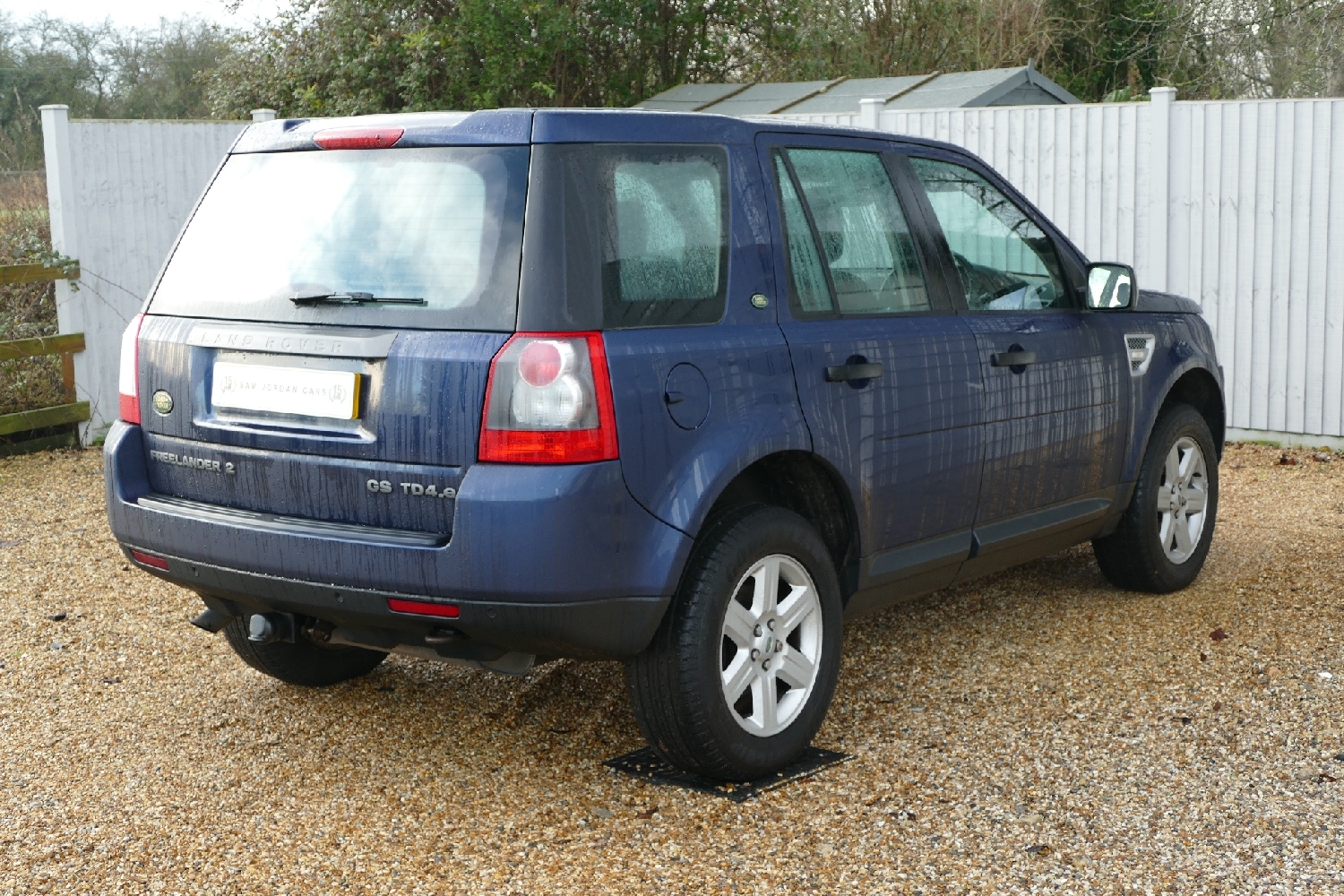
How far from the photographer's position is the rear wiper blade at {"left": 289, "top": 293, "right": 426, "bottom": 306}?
361 centimetres

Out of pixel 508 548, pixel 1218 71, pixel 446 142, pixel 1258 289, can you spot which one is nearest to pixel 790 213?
pixel 446 142

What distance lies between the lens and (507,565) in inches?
134

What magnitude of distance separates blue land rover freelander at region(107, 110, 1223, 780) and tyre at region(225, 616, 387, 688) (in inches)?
0.7

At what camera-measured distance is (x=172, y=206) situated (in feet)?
34.7

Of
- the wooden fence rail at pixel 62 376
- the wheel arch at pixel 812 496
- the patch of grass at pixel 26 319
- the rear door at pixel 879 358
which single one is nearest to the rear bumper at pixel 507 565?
the wheel arch at pixel 812 496

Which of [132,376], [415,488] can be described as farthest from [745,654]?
[132,376]

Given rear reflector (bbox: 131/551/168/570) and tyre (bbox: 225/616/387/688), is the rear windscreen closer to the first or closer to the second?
rear reflector (bbox: 131/551/168/570)

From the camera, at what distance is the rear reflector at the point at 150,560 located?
3.99m

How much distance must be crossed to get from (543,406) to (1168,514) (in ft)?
11.1

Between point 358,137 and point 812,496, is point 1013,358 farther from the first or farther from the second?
point 358,137

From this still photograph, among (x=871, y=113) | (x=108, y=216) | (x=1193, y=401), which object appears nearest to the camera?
(x=1193, y=401)

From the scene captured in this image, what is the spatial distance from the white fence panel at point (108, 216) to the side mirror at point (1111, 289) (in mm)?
→ 7169

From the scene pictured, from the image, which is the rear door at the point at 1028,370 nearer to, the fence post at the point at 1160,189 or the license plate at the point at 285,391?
the license plate at the point at 285,391

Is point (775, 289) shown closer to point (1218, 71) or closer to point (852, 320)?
point (852, 320)
